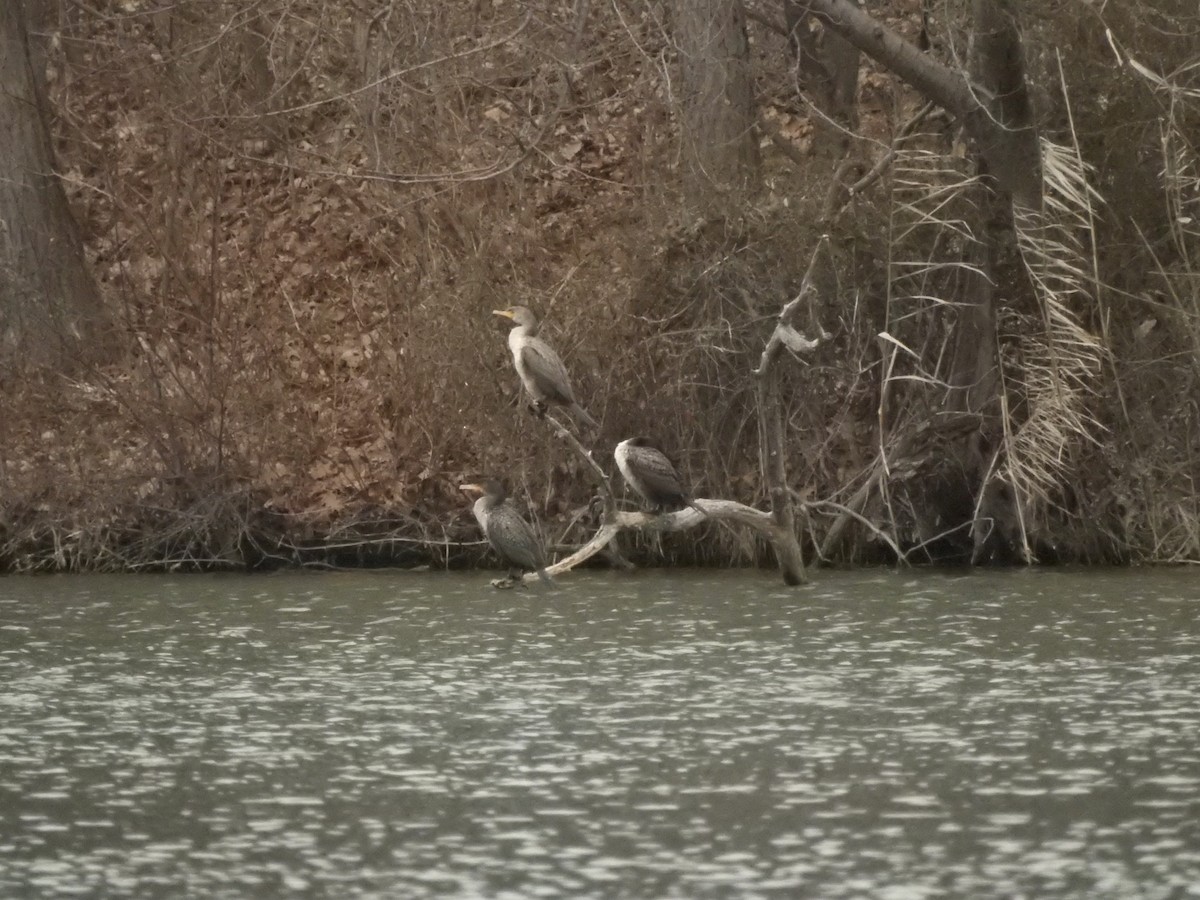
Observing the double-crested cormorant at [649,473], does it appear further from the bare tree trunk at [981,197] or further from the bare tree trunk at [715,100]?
the bare tree trunk at [715,100]

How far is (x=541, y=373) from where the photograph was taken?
13.6 m

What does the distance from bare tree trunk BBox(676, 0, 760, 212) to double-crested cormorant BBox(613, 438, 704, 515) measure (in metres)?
2.18

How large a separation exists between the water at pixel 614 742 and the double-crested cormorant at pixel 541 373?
4.18 feet

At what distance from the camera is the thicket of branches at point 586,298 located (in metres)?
13.9

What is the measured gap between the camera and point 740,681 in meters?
9.67

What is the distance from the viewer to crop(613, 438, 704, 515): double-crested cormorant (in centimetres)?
1309

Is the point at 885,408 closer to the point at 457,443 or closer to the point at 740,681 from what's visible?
the point at 457,443

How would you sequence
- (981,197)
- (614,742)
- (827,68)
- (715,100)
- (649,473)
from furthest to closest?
(827,68)
(715,100)
(981,197)
(649,473)
(614,742)

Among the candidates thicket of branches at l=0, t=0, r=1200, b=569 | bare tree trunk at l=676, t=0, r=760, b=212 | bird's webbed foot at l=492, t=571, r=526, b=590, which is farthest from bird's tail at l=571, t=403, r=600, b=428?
bare tree trunk at l=676, t=0, r=760, b=212

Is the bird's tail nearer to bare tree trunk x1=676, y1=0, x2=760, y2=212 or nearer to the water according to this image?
the water

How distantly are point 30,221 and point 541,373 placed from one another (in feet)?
17.3

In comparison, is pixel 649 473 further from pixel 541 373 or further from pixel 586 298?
pixel 586 298

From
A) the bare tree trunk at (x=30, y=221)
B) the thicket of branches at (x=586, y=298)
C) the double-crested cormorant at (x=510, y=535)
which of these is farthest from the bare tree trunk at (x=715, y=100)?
the bare tree trunk at (x=30, y=221)

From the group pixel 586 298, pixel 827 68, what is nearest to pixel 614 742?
pixel 586 298
